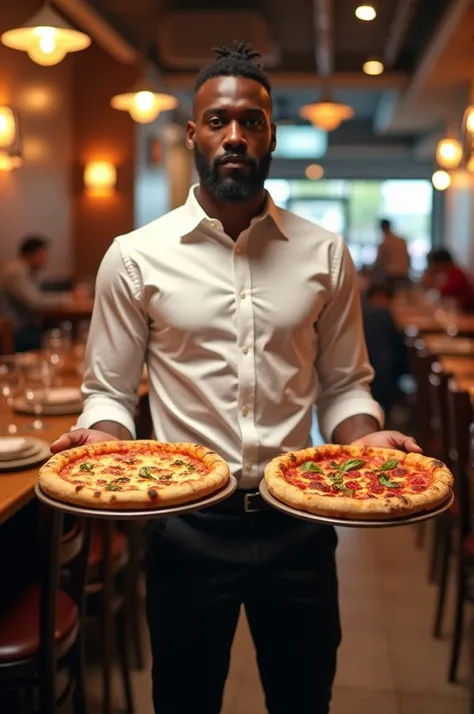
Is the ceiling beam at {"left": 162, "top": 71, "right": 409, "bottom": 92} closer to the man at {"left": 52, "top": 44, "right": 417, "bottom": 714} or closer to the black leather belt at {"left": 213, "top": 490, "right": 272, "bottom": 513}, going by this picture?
the man at {"left": 52, "top": 44, "right": 417, "bottom": 714}

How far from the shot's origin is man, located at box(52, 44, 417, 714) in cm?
173

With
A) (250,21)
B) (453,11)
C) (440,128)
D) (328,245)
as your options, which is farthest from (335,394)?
(440,128)

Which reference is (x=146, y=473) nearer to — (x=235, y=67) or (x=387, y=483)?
(x=387, y=483)

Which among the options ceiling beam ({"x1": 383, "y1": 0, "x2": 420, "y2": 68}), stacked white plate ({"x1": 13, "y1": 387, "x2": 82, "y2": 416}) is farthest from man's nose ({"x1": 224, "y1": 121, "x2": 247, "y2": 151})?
ceiling beam ({"x1": 383, "y1": 0, "x2": 420, "y2": 68})

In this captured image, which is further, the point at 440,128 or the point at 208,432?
the point at 440,128

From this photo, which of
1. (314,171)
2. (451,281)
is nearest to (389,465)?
(451,281)

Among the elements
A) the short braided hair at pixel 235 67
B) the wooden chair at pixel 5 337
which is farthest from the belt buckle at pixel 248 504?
the wooden chair at pixel 5 337

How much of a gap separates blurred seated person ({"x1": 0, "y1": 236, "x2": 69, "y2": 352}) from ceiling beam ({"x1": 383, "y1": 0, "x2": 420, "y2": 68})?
12.8 feet

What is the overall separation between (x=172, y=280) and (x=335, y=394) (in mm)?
450

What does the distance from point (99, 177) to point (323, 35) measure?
10.2 feet

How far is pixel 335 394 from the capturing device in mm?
1955

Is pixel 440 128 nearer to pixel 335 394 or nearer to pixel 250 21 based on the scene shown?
pixel 250 21

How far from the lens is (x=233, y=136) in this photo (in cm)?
168

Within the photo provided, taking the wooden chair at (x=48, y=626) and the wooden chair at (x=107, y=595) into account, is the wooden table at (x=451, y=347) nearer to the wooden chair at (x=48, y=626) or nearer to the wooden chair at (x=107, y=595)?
the wooden chair at (x=107, y=595)
